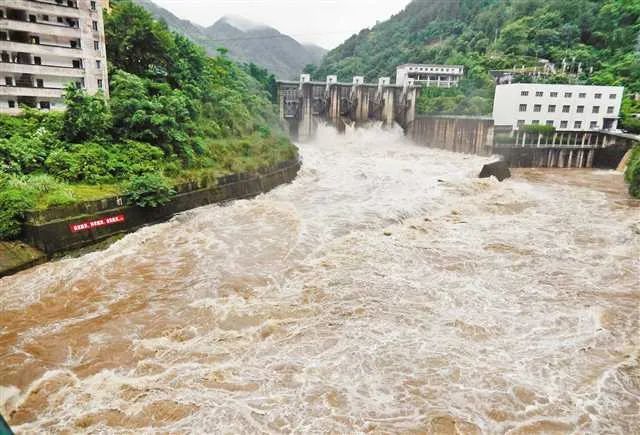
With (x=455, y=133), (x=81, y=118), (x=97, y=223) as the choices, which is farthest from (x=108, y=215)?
(x=455, y=133)

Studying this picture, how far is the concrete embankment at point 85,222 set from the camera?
11.8m

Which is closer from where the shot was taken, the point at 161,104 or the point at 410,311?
the point at 410,311

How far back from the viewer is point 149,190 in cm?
1534

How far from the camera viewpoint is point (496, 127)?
36.8m

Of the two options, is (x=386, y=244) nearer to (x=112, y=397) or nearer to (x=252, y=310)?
(x=252, y=310)

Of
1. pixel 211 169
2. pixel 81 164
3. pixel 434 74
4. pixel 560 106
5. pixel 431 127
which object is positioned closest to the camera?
pixel 81 164

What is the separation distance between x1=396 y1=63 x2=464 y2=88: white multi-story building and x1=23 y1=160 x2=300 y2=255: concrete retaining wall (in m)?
57.6

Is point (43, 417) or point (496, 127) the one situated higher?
point (496, 127)

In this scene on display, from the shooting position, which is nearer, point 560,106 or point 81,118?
point 81,118

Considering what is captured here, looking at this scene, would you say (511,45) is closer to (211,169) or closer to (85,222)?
(211,169)

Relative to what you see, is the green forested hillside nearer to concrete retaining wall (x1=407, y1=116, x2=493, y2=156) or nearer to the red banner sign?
concrete retaining wall (x1=407, y1=116, x2=493, y2=156)

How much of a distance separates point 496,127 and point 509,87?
4.76 m

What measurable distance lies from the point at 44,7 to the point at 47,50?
6.52ft

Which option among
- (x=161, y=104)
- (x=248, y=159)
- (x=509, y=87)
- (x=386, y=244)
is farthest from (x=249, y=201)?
(x=509, y=87)
